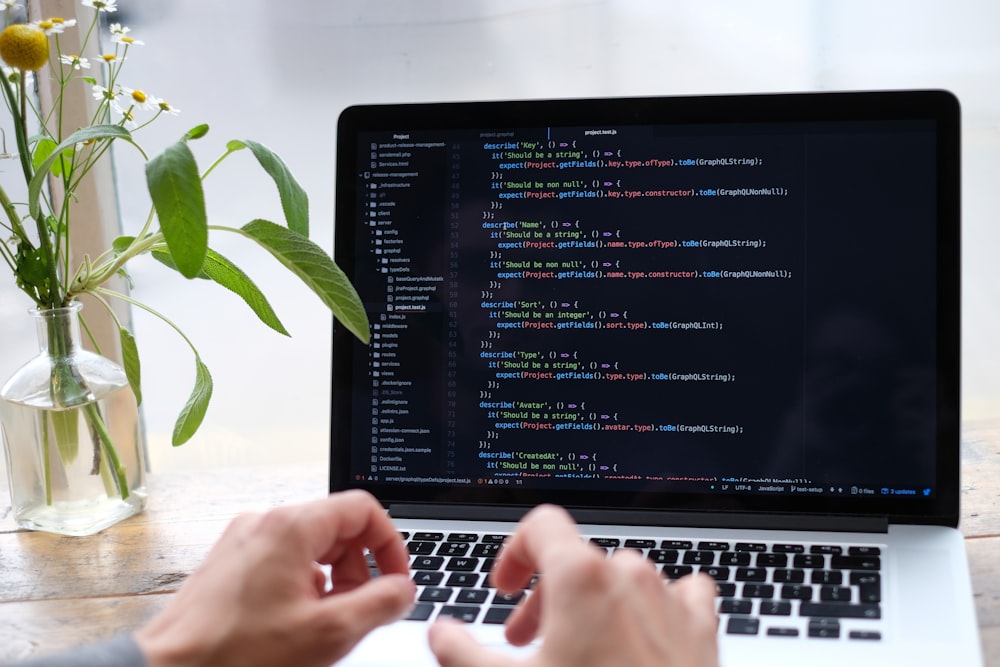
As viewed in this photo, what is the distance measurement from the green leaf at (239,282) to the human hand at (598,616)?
17.2 inches

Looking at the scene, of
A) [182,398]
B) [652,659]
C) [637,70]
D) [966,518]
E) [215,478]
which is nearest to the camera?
[652,659]

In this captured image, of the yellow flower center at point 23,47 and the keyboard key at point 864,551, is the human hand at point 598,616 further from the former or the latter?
the yellow flower center at point 23,47

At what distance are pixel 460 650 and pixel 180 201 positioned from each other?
44cm

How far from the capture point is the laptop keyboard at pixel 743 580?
66 centimetres

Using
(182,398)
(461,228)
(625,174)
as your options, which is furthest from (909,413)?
(182,398)

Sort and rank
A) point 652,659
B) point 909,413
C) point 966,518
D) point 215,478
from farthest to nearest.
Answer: point 215,478, point 966,518, point 909,413, point 652,659

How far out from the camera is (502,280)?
2.78 feet

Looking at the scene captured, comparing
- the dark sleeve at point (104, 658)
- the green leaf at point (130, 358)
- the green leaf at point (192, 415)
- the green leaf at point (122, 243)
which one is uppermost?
the green leaf at point (122, 243)

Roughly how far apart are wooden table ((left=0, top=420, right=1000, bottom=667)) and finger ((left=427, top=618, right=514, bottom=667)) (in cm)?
38

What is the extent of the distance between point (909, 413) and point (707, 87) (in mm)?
575

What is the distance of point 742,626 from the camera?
0.65 meters

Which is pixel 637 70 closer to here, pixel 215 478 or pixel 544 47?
pixel 544 47

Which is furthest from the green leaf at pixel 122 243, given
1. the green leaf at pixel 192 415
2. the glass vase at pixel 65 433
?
the green leaf at pixel 192 415

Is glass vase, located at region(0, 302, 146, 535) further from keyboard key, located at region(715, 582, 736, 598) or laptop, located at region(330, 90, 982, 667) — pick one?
keyboard key, located at region(715, 582, 736, 598)
